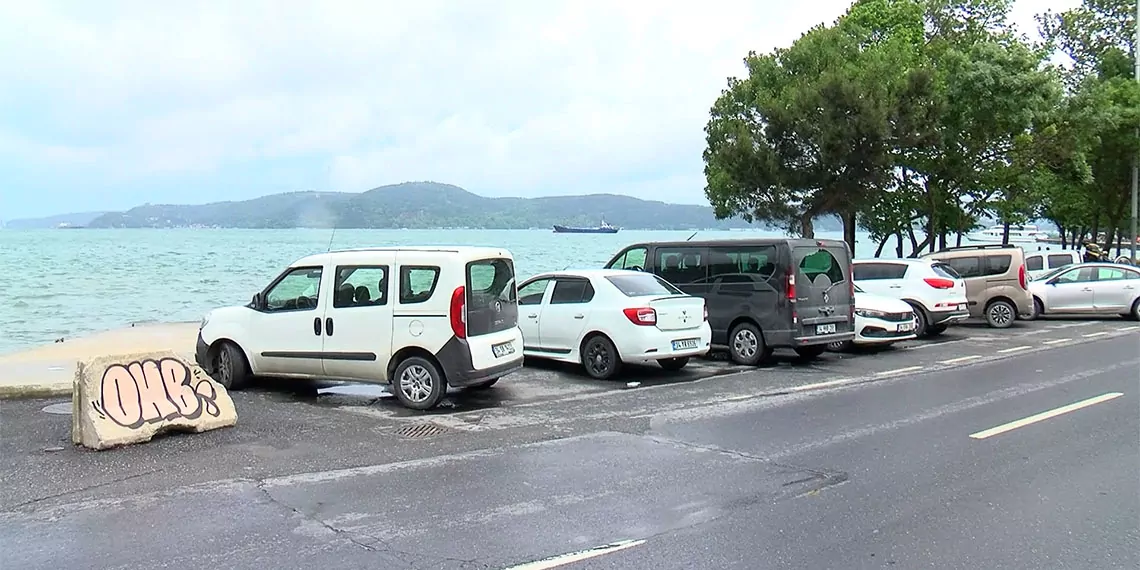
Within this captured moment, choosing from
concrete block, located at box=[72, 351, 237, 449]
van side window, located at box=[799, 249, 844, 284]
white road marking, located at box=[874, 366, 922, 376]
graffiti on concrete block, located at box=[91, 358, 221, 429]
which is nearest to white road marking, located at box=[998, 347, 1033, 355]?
white road marking, located at box=[874, 366, 922, 376]

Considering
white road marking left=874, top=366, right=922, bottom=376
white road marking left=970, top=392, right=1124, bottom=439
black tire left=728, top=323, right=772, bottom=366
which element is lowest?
white road marking left=874, top=366, right=922, bottom=376

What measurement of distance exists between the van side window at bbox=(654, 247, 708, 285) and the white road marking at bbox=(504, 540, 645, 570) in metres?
9.26

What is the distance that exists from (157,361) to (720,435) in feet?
16.9

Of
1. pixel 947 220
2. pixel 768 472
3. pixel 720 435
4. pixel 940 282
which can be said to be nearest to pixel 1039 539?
pixel 768 472

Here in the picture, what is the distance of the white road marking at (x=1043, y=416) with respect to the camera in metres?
8.07

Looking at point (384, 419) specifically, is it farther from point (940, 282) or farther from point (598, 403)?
point (940, 282)

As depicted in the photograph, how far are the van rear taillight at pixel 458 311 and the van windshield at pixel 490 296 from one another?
0.10 m

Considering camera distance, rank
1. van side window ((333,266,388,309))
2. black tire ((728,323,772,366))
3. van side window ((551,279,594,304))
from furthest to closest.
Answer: black tire ((728,323,772,366))
van side window ((551,279,594,304))
van side window ((333,266,388,309))

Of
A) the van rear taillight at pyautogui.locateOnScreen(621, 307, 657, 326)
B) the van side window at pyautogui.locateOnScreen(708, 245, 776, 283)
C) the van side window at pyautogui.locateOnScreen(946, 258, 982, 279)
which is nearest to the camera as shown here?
the van rear taillight at pyautogui.locateOnScreen(621, 307, 657, 326)

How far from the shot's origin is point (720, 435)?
8195 millimetres

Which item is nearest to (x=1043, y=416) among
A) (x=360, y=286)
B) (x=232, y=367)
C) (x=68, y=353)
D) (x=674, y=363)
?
(x=674, y=363)

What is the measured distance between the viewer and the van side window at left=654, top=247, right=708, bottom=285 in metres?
14.1

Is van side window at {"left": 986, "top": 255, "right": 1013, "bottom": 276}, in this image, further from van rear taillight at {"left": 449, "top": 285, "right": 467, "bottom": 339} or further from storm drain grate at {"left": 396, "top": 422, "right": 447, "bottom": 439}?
storm drain grate at {"left": 396, "top": 422, "right": 447, "bottom": 439}

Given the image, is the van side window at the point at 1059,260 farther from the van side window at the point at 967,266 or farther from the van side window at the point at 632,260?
the van side window at the point at 632,260
